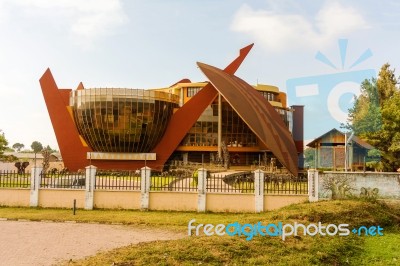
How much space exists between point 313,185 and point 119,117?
95.0 feet

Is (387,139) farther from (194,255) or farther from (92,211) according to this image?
(194,255)

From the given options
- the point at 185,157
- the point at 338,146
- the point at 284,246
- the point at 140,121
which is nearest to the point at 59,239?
the point at 284,246

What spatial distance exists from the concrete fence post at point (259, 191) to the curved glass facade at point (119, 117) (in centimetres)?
2680

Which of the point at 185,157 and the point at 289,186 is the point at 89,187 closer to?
the point at 289,186

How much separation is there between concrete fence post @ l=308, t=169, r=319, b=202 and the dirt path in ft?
26.6

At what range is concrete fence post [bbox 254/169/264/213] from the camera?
20.1 m

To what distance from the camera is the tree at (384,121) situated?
34469mm

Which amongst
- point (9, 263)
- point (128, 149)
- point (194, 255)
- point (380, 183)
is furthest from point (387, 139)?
point (9, 263)

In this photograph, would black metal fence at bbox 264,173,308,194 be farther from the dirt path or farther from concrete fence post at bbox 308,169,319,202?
the dirt path

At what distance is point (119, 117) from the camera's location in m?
44.5

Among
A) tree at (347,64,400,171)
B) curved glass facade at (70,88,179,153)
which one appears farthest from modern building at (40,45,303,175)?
tree at (347,64,400,171)

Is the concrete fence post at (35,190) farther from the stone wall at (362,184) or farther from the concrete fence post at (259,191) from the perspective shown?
the stone wall at (362,184)

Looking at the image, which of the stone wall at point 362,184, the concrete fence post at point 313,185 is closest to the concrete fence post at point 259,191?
the concrete fence post at point 313,185

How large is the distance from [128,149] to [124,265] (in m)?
37.5
